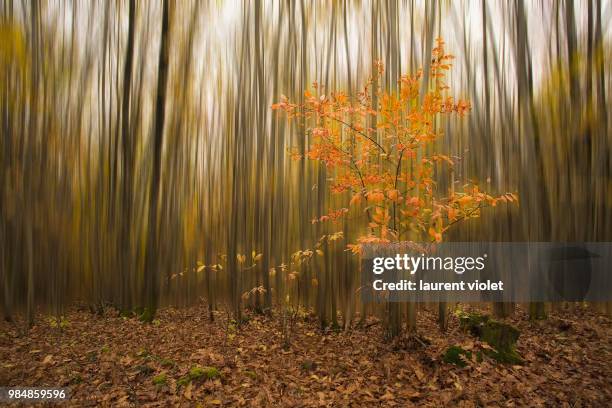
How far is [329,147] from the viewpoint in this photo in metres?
3.79

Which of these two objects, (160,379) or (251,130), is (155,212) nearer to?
(251,130)

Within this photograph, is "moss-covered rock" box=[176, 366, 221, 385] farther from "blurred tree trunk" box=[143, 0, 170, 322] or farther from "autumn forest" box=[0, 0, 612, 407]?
"blurred tree trunk" box=[143, 0, 170, 322]

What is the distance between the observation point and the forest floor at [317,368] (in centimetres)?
331

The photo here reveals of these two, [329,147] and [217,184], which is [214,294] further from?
[329,147]

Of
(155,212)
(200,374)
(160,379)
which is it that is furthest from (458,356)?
(155,212)

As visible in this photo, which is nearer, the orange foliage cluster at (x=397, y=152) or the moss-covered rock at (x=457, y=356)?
the orange foliage cluster at (x=397, y=152)

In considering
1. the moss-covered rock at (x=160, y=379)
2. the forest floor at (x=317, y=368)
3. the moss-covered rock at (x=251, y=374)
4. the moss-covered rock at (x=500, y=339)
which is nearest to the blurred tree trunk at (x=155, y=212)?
the forest floor at (x=317, y=368)

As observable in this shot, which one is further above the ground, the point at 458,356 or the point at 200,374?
the point at 458,356

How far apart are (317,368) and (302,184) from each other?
101 inches

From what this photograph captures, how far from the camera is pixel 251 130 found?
18.5 ft

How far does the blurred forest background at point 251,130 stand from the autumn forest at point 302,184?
3 cm

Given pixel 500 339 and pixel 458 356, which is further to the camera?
pixel 500 339

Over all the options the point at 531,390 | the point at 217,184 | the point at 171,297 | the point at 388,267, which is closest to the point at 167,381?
the point at 388,267

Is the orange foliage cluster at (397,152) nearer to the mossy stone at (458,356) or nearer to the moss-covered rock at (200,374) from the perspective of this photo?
the mossy stone at (458,356)
